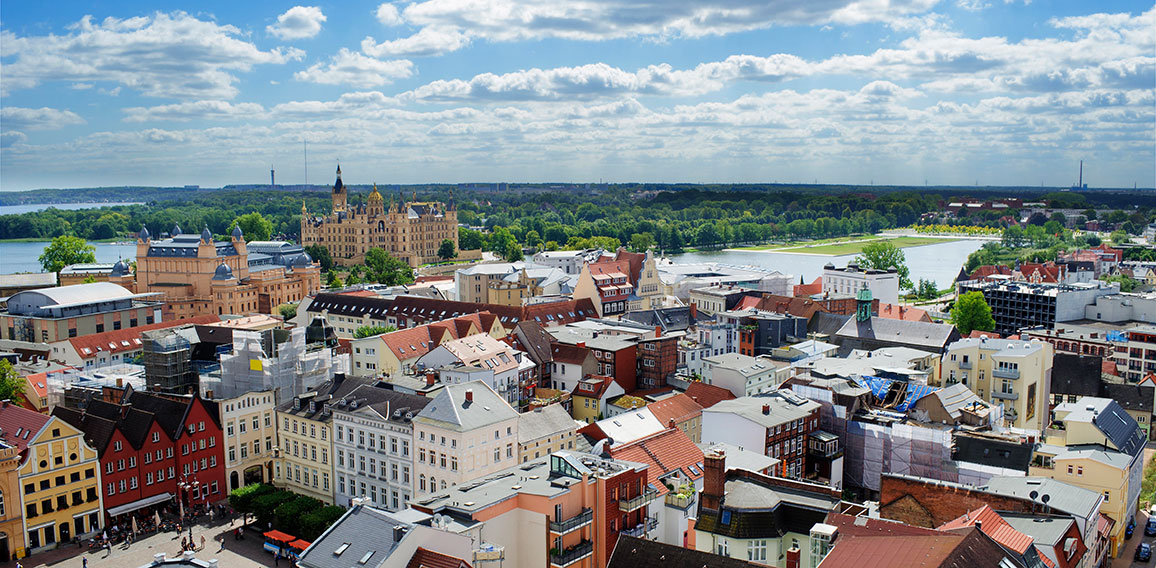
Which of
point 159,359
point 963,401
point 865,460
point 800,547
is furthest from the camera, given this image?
point 159,359

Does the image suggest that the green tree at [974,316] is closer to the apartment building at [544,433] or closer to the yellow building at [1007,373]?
the yellow building at [1007,373]

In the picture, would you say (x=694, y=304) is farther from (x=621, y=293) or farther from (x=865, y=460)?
(x=865, y=460)

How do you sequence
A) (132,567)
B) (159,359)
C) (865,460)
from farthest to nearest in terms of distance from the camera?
(159,359) < (865,460) < (132,567)

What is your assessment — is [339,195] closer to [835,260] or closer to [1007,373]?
[835,260]

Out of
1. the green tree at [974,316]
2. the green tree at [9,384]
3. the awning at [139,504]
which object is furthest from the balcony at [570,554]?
the green tree at [974,316]

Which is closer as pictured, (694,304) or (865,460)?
(865,460)

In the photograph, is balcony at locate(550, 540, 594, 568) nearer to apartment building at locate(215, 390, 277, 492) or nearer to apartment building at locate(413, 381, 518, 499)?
apartment building at locate(413, 381, 518, 499)

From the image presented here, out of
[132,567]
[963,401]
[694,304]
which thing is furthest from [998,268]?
[132,567]
